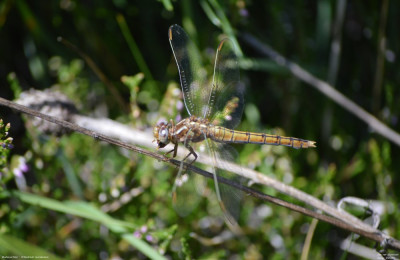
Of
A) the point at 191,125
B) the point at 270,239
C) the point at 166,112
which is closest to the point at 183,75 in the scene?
the point at 191,125

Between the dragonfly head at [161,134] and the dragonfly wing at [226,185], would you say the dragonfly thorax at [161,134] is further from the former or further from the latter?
the dragonfly wing at [226,185]

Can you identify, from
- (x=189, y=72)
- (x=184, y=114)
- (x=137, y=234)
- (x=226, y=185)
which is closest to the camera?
(x=226, y=185)

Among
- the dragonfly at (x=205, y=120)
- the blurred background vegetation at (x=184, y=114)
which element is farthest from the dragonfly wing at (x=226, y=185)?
the blurred background vegetation at (x=184, y=114)

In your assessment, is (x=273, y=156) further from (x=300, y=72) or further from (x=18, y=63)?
(x=18, y=63)

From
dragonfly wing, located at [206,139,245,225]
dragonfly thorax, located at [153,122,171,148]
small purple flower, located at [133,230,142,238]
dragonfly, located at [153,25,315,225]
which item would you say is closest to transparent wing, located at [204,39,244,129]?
dragonfly, located at [153,25,315,225]

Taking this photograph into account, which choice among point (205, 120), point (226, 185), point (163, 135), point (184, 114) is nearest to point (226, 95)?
point (205, 120)

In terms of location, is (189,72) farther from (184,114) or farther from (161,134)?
(184,114)

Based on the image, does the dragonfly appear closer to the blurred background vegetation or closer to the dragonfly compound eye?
the dragonfly compound eye
